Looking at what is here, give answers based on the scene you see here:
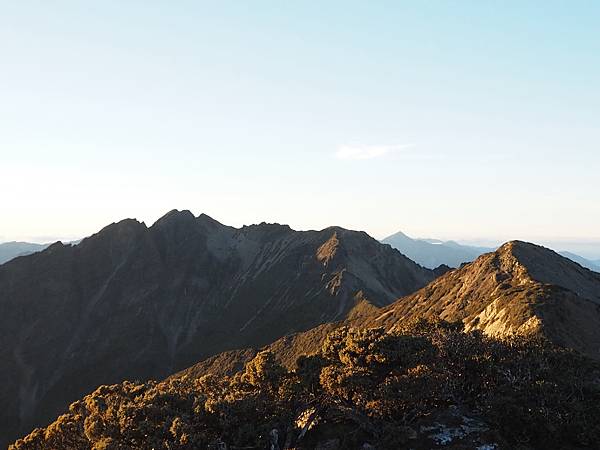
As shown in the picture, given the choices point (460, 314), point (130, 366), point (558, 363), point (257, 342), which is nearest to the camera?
point (558, 363)

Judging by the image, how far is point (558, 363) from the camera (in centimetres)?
4297

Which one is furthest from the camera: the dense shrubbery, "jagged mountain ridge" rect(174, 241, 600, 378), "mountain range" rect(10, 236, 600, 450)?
"jagged mountain ridge" rect(174, 241, 600, 378)

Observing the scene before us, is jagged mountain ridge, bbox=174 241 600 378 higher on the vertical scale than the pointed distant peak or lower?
lower

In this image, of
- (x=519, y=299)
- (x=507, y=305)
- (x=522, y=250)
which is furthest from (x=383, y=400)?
(x=522, y=250)

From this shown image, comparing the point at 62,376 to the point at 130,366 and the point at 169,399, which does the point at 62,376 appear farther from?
the point at 169,399

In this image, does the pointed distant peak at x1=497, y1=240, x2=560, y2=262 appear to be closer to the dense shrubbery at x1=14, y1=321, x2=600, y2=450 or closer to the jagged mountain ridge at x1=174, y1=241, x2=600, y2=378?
the jagged mountain ridge at x1=174, y1=241, x2=600, y2=378

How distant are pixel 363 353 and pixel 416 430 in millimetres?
9378

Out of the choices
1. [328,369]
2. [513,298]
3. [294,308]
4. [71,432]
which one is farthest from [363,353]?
[294,308]

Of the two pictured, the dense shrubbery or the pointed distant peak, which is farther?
the pointed distant peak

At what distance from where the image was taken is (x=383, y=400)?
40375 millimetres

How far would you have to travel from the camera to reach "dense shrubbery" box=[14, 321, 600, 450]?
3622cm

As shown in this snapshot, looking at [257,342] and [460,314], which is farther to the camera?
[257,342]

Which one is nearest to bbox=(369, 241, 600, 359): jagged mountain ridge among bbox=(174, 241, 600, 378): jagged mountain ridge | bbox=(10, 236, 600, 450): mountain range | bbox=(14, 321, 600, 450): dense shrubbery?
bbox=(174, 241, 600, 378): jagged mountain ridge

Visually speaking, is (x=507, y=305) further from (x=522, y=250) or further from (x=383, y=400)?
(x=383, y=400)
